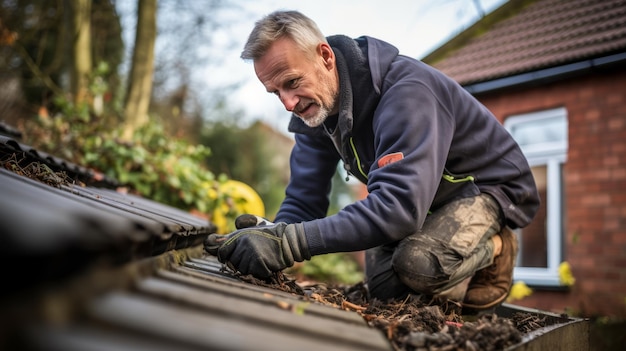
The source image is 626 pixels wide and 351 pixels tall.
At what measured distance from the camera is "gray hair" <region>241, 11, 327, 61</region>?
95.6 inches

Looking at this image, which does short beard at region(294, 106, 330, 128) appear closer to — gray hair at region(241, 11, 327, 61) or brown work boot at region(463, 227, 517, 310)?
gray hair at region(241, 11, 327, 61)

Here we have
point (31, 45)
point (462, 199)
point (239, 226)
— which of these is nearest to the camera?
point (239, 226)

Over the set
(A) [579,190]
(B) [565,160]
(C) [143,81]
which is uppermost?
(C) [143,81]

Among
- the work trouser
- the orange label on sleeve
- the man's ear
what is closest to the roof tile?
the work trouser

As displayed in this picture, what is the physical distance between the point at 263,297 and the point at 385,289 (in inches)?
52.8

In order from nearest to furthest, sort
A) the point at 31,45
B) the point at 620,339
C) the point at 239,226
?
the point at 239,226, the point at 620,339, the point at 31,45

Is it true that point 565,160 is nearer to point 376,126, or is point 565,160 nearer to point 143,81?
point 376,126

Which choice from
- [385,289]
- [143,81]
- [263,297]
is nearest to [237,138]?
[143,81]

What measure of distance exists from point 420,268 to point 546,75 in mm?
4760

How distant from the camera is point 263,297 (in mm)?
1426

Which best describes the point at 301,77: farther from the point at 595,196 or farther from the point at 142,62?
the point at 142,62

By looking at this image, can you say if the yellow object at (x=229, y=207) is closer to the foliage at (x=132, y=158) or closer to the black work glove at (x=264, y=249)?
the foliage at (x=132, y=158)

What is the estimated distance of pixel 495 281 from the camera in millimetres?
2736

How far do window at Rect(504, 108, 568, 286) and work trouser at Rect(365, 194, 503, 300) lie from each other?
4037 millimetres
